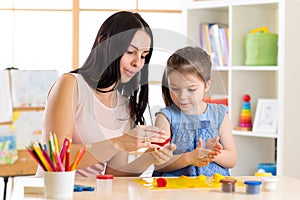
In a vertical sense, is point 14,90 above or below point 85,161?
above

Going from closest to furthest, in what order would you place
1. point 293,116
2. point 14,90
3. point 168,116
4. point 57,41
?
point 168,116, point 14,90, point 293,116, point 57,41

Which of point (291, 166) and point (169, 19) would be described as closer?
point (291, 166)

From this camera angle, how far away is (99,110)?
212cm

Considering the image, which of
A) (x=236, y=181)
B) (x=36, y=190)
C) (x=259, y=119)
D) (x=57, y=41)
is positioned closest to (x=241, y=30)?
Answer: (x=259, y=119)

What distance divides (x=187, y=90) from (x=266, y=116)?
176cm

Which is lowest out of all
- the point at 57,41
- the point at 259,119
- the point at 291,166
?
the point at 291,166

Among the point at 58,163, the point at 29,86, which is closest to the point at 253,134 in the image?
the point at 29,86

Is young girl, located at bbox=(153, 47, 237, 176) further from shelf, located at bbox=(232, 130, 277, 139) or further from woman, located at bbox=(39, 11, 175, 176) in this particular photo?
shelf, located at bbox=(232, 130, 277, 139)

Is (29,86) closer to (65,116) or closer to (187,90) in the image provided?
(65,116)

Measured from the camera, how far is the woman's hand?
6.15 feet

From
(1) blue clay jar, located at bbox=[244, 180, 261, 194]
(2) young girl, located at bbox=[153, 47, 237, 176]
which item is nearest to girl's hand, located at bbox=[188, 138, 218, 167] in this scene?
(2) young girl, located at bbox=[153, 47, 237, 176]

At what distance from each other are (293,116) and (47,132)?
1.76m

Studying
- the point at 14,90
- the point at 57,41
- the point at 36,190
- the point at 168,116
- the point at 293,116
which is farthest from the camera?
the point at 57,41

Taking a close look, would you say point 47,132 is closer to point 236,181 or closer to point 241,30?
point 236,181
